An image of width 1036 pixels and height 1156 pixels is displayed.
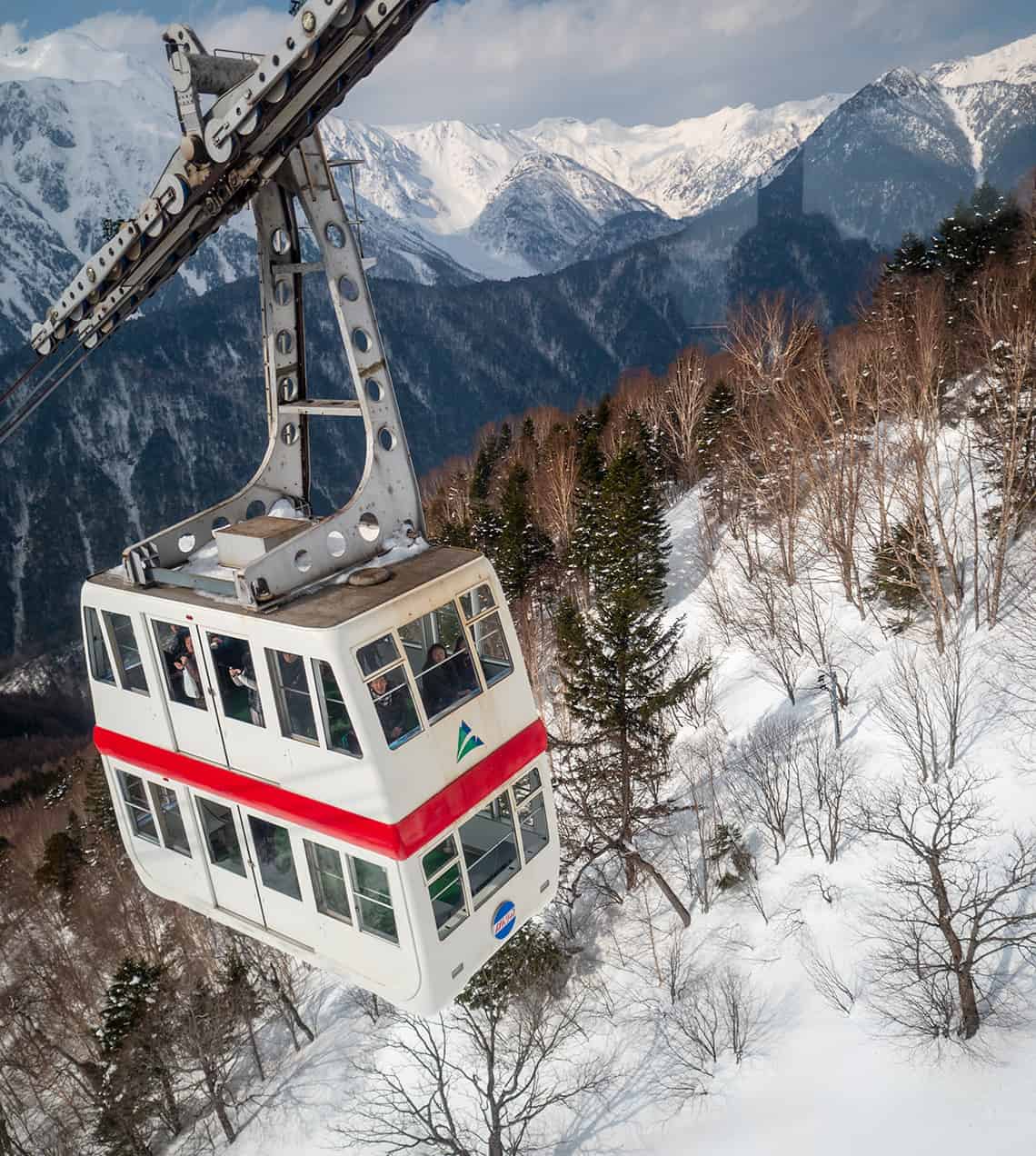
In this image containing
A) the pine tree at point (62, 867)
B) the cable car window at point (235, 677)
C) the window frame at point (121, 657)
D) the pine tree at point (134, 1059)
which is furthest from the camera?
the pine tree at point (62, 867)

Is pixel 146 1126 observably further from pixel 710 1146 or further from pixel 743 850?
pixel 743 850

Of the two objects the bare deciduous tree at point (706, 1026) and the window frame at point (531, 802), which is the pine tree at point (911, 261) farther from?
the window frame at point (531, 802)

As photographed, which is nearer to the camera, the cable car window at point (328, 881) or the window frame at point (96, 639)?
the cable car window at point (328, 881)

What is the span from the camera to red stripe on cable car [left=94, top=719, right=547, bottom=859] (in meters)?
7.58

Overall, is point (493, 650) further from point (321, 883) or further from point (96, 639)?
point (96, 639)

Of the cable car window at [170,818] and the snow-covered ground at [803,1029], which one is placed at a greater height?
the cable car window at [170,818]

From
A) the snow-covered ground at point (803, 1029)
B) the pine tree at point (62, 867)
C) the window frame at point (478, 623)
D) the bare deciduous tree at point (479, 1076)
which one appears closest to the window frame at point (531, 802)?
the window frame at point (478, 623)

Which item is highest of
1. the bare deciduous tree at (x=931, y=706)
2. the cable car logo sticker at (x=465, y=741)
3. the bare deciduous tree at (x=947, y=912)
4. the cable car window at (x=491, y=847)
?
the cable car logo sticker at (x=465, y=741)

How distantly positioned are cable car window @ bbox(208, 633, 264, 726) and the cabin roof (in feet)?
1.53

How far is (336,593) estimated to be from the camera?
8242 mm

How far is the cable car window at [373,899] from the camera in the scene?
794 centimetres

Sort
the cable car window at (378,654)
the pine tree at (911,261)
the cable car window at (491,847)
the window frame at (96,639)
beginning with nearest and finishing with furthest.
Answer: the cable car window at (378,654), the cable car window at (491,847), the window frame at (96,639), the pine tree at (911,261)

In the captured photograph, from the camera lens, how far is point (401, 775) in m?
7.54

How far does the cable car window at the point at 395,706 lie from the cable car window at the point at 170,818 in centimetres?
383
